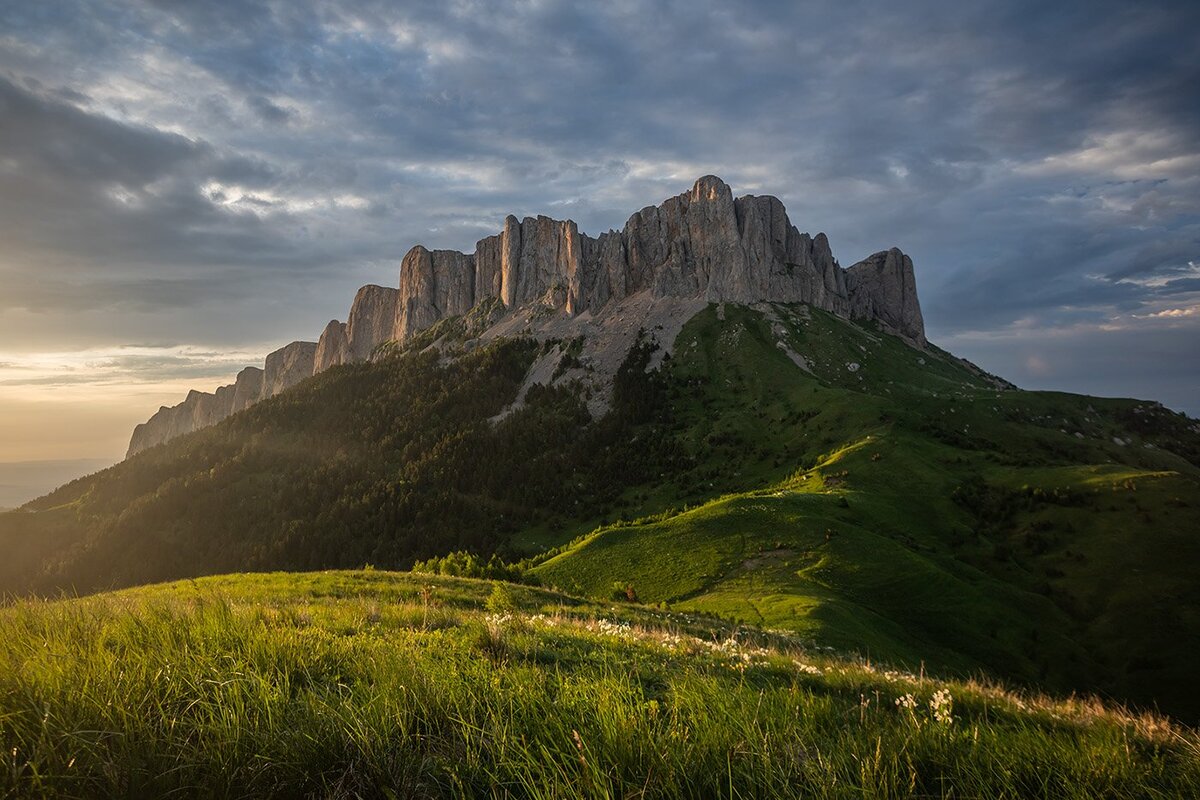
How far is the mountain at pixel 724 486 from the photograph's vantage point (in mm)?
36719

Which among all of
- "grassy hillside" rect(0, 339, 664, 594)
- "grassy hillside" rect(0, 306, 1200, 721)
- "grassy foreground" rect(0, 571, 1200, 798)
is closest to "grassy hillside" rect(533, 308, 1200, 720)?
"grassy hillside" rect(0, 306, 1200, 721)

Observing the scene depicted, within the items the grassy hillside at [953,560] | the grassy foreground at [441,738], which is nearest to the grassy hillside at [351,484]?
the grassy hillside at [953,560]

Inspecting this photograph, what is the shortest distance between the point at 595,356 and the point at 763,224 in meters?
75.2

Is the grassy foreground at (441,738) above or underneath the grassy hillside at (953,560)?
above

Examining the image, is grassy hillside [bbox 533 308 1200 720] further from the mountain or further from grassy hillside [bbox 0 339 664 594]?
grassy hillside [bbox 0 339 664 594]

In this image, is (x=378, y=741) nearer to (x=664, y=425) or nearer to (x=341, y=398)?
(x=664, y=425)

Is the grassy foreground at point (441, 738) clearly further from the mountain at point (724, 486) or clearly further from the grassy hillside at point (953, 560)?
the grassy hillside at point (953, 560)

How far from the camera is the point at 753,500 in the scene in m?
48.6

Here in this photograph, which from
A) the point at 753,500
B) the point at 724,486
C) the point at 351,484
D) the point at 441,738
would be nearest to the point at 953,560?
the point at 753,500

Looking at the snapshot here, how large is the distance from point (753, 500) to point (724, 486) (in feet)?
180

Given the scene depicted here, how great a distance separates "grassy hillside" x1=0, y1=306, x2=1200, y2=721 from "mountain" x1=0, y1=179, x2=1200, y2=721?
1.26 feet

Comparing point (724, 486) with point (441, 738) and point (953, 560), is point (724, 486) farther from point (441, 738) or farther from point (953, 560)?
point (441, 738)

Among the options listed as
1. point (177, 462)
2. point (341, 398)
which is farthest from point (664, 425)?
point (177, 462)

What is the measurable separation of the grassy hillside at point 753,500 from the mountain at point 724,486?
38 cm
